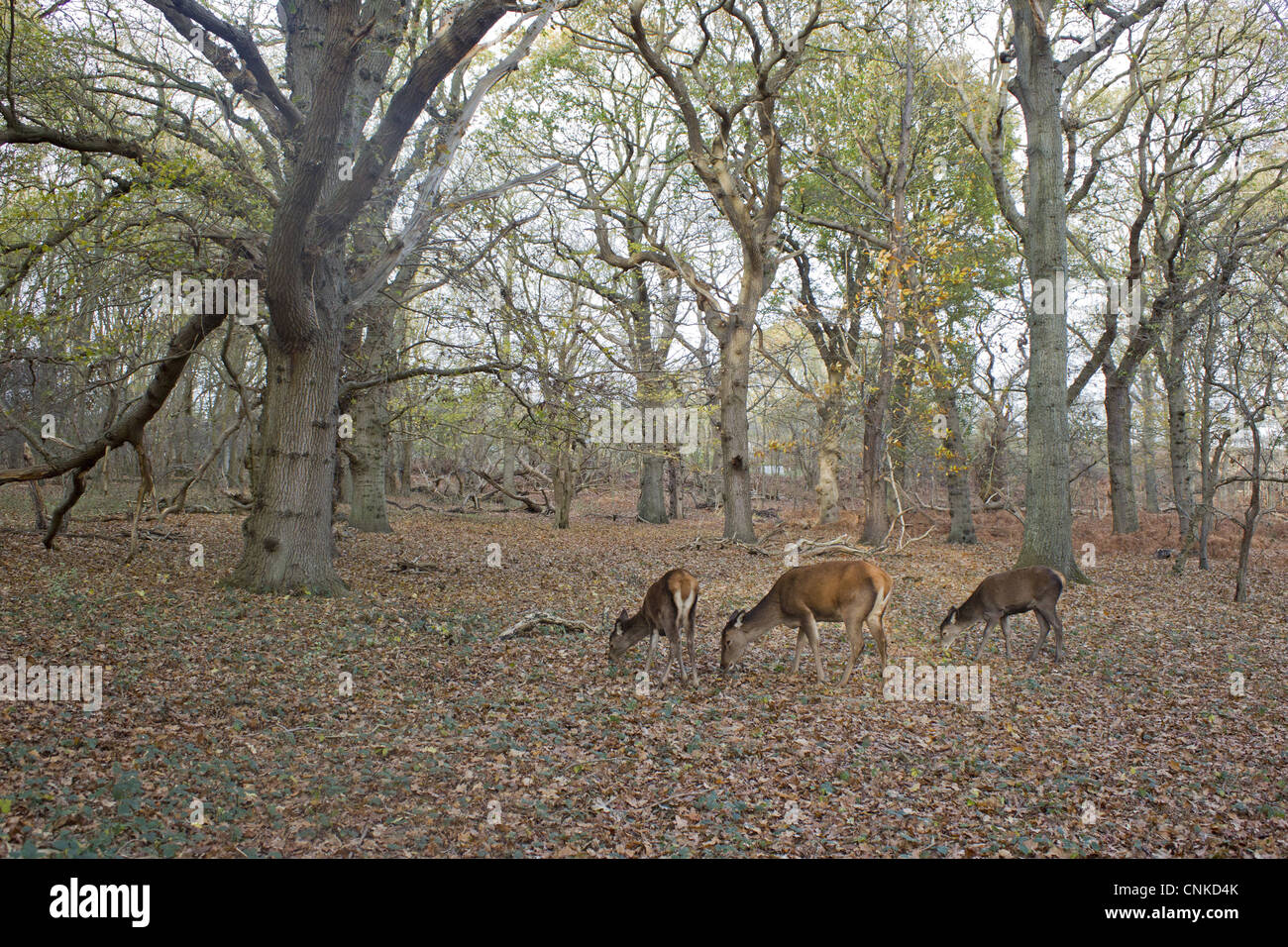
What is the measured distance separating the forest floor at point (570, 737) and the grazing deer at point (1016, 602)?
0.31 m

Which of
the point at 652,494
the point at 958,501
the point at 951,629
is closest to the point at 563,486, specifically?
the point at 652,494

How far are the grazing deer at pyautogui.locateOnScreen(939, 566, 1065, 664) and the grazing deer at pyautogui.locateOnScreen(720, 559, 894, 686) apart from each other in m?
1.57

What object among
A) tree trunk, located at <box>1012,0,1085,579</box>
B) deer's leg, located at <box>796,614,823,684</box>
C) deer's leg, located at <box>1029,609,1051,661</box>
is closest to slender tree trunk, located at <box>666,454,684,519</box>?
tree trunk, located at <box>1012,0,1085,579</box>

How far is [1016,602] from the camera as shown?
9.16 metres

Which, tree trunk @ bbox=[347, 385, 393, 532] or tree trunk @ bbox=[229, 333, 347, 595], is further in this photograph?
tree trunk @ bbox=[347, 385, 393, 532]

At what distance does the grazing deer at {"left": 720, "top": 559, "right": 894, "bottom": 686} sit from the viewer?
8.40 m

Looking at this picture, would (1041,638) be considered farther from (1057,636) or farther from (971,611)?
(971,611)

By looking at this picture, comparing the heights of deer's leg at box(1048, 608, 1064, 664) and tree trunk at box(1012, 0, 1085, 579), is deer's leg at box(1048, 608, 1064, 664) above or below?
below

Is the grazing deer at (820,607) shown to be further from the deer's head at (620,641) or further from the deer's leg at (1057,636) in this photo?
the deer's leg at (1057,636)

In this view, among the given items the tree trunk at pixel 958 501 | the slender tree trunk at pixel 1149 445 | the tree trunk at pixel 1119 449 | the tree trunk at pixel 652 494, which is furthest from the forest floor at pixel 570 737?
the slender tree trunk at pixel 1149 445

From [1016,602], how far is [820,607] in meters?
2.45

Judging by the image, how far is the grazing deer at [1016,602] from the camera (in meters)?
9.09

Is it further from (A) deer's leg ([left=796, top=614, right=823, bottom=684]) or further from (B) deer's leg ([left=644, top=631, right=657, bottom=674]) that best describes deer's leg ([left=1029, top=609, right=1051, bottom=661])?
(B) deer's leg ([left=644, top=631, right=657, bottom=674])
